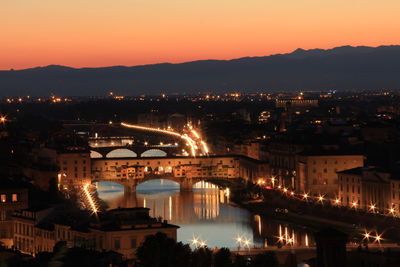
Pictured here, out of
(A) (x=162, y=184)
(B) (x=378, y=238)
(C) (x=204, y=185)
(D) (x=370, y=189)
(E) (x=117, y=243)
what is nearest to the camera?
(E) (x=117, y=243)

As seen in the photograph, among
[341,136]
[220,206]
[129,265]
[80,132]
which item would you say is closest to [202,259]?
[129,265]

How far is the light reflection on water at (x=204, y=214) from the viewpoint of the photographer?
24844 millimetres

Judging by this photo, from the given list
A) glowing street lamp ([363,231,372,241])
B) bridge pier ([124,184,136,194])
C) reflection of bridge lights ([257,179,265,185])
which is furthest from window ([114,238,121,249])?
reflection of bridge lights ([257,179,265,185])

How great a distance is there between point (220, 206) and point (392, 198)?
592 centimetres

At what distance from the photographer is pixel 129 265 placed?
52.1 feet

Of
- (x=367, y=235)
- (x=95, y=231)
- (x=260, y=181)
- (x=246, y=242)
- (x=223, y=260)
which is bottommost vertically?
(x=246, y=242)

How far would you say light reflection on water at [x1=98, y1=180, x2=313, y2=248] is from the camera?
24.8m

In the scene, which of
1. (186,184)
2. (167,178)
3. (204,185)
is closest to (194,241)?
(186,184)

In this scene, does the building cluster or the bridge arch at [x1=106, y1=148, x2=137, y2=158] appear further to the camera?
the bridge arch at [x1=106, y1=148, x2=137, y2=158]

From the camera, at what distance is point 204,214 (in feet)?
97.6

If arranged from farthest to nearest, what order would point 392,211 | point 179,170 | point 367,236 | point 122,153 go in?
1. point 122,153
2. point 179,170
3. point 392,211
4. point 367,236

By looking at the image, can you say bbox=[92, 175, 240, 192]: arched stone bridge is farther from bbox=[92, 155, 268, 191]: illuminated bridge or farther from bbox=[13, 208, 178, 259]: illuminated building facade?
bbox=[13, 208, 178, 259]: illuminated building facade

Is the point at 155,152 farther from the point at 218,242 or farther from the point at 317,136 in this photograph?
the point at 218,242

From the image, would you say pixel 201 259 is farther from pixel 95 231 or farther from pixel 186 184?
pixel 186 184
